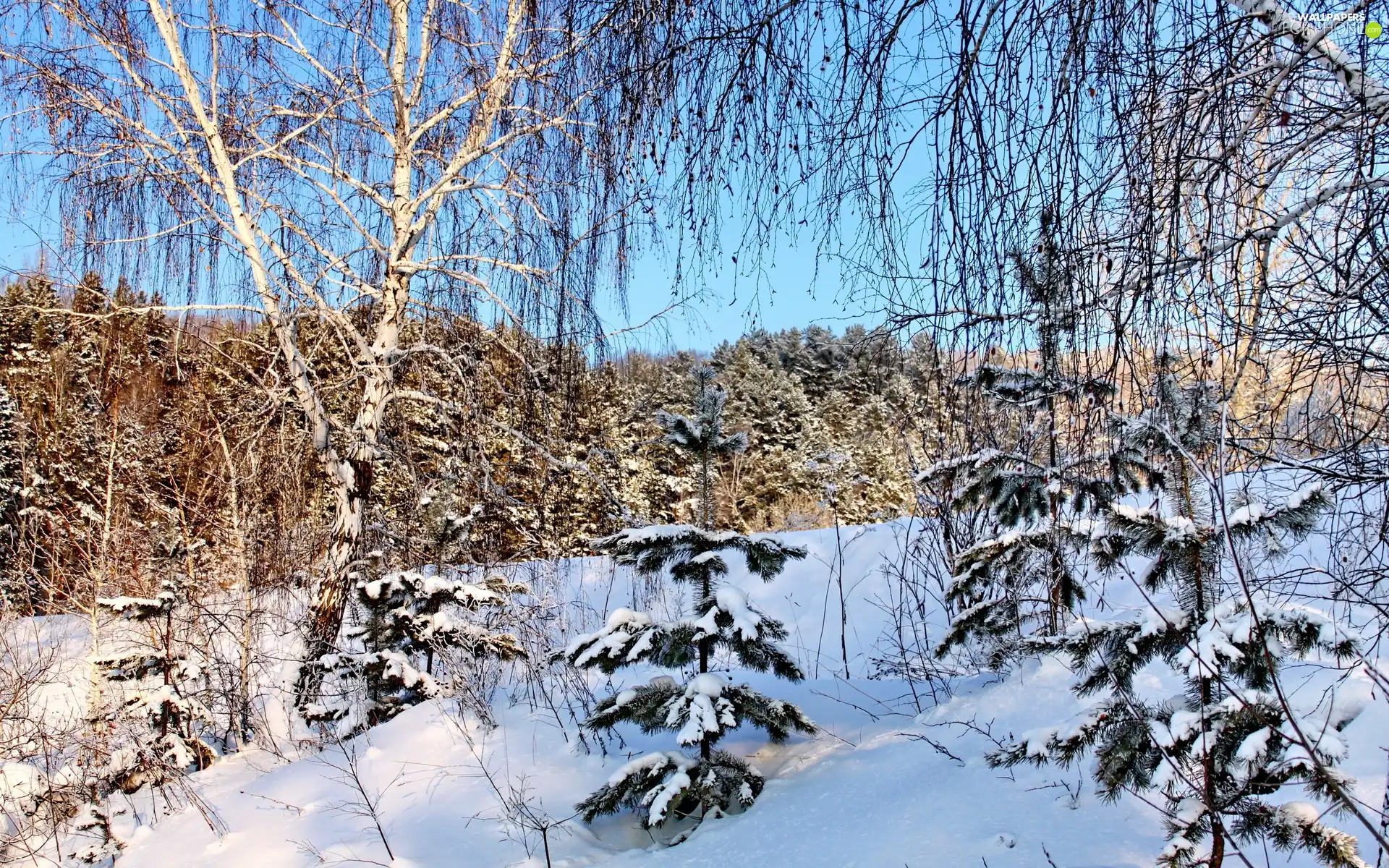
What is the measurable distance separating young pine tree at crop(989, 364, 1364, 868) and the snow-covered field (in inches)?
11.7

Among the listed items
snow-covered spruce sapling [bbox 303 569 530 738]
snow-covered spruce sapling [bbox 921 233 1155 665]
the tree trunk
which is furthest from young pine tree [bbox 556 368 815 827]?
the tree trunk

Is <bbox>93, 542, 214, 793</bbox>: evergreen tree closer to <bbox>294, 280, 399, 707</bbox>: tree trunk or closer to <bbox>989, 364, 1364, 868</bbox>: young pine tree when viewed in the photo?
<bbox>294, 280, 399, 707</bbox>: tree trunk

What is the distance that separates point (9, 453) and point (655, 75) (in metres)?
18.3

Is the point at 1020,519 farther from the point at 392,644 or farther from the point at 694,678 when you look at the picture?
the point at 392,644

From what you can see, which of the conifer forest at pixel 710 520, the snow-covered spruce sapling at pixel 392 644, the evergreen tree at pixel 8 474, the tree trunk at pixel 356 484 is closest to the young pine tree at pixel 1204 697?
the conifer forest at pixel 710 520

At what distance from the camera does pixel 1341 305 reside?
1450 millimetres

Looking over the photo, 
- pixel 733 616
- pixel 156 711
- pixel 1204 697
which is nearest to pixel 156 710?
pixel 156 711

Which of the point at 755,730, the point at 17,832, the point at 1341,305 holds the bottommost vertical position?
the point at 17,832

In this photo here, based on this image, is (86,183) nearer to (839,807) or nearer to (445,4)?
(445,4)

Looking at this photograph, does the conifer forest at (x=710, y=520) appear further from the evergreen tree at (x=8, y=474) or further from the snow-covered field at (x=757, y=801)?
the evergreen tree at (x=8, y=474)

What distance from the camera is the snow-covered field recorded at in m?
2.35

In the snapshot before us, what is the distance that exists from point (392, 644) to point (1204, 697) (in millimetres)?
4447

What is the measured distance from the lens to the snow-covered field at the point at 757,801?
7.70ft

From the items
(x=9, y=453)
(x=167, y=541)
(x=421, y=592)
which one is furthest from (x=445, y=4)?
(x=9, y=453)
